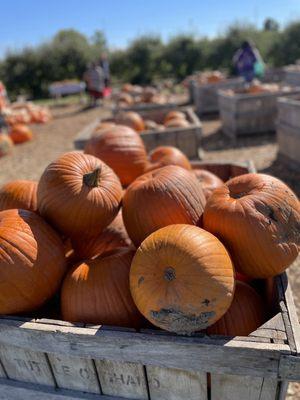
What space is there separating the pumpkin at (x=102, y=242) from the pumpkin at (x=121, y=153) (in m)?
0.64

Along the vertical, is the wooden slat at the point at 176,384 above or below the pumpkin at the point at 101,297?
below

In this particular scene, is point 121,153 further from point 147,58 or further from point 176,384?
point 147,58

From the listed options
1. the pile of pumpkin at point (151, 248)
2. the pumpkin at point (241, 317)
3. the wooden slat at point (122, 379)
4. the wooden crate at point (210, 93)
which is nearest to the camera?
the pile of pumpkin at point (151, 248)

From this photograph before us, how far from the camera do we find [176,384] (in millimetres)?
1678

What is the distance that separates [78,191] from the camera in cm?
208

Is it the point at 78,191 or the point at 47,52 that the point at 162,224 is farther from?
the point at 47,52

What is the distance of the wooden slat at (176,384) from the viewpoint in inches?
64.2

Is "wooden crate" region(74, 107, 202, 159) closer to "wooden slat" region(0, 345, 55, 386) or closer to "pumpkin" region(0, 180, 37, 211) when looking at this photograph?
"pumpkin" region(0, 180, 37, 211)

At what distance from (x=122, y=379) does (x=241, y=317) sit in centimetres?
68

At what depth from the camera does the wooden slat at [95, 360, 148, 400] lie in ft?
5.52

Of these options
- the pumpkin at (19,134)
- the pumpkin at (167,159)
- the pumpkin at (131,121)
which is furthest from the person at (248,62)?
the pumpkin at (167,159)

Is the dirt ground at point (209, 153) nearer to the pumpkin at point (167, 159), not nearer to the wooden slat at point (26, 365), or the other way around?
the pumpkin at point (167, 159)

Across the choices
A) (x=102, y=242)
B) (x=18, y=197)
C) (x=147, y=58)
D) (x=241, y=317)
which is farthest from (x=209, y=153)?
(x=147, y=58)

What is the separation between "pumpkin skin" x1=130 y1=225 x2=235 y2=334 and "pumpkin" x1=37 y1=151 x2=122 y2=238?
548 mm
